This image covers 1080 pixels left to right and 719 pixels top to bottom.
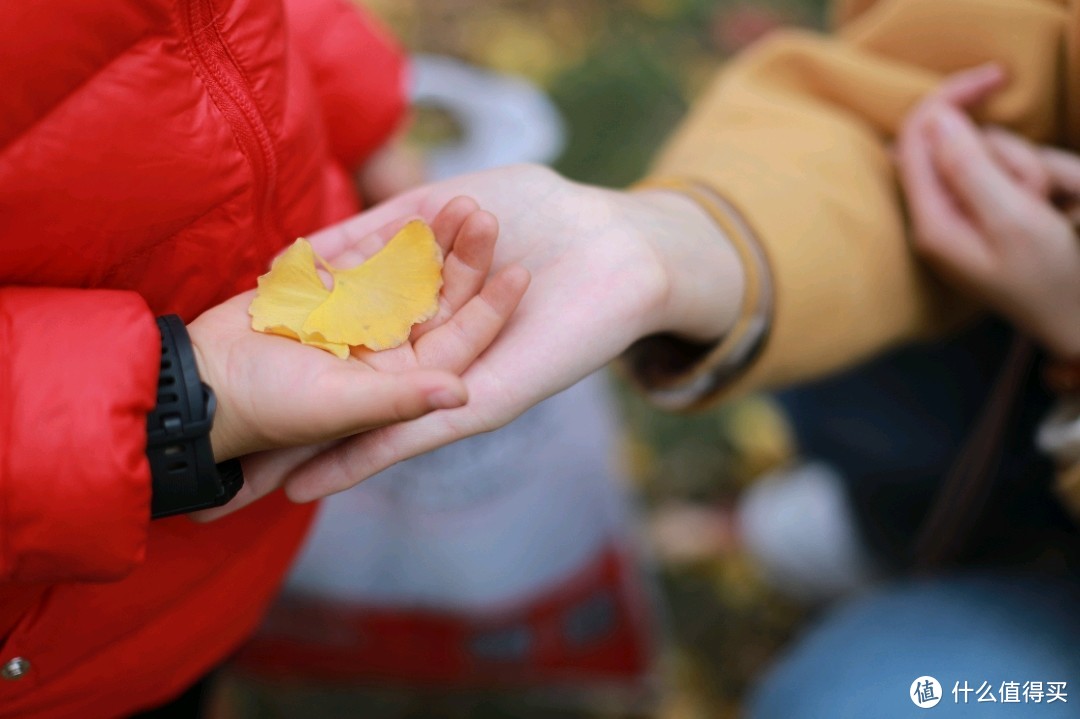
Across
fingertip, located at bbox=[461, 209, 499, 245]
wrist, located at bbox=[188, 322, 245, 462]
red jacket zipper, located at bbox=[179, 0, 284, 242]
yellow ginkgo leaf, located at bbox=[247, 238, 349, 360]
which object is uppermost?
red jacket zipper, located at bbox=[179, 0, 284, 242]

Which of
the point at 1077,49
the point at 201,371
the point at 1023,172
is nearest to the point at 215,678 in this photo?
the point at 201,371

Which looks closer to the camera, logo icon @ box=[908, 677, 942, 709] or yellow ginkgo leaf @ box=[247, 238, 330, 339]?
yellow ginkgo leaf @ box=[247, 238, 330, 339]

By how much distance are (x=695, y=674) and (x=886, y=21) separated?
3.56 ft

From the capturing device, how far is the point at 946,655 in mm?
893

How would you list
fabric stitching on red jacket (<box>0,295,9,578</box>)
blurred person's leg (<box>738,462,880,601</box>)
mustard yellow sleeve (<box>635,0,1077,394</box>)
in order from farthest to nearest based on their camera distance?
blurred person's leg (<box>738,462,880,601</box>)
mustard yellow sleeve (<box>635,0,1077,394</box>)
fabric stitching on red jacket (<box>0,295,9,578</box>)

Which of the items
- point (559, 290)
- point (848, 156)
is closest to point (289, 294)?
point (559, 290)

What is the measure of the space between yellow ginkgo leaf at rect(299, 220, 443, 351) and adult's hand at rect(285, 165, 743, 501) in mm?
68

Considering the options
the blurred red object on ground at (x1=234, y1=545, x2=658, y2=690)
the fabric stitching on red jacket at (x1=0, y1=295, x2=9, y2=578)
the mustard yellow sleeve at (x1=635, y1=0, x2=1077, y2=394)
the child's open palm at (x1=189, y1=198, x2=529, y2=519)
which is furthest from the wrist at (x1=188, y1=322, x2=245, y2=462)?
the blurred red object on ground at (x1=234, y1=545, x2=658, y2=690)

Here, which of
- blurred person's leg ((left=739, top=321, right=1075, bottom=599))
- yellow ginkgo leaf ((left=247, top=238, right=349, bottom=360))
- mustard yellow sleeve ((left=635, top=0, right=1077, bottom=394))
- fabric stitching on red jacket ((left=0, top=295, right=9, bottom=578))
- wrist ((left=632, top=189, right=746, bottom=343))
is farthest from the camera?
blurred person's leg ((left=739, top=321, right=1075, bottom=599))

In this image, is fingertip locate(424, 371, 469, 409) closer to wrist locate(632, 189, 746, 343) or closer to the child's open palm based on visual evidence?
the child's open palm

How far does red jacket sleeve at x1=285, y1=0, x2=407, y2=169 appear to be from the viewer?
3.15ft

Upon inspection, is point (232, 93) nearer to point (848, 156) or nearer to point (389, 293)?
point (389, 293)

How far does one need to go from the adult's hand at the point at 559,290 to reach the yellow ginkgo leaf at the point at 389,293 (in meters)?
0.07

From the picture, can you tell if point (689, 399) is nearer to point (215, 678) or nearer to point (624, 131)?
point (215, 678)
